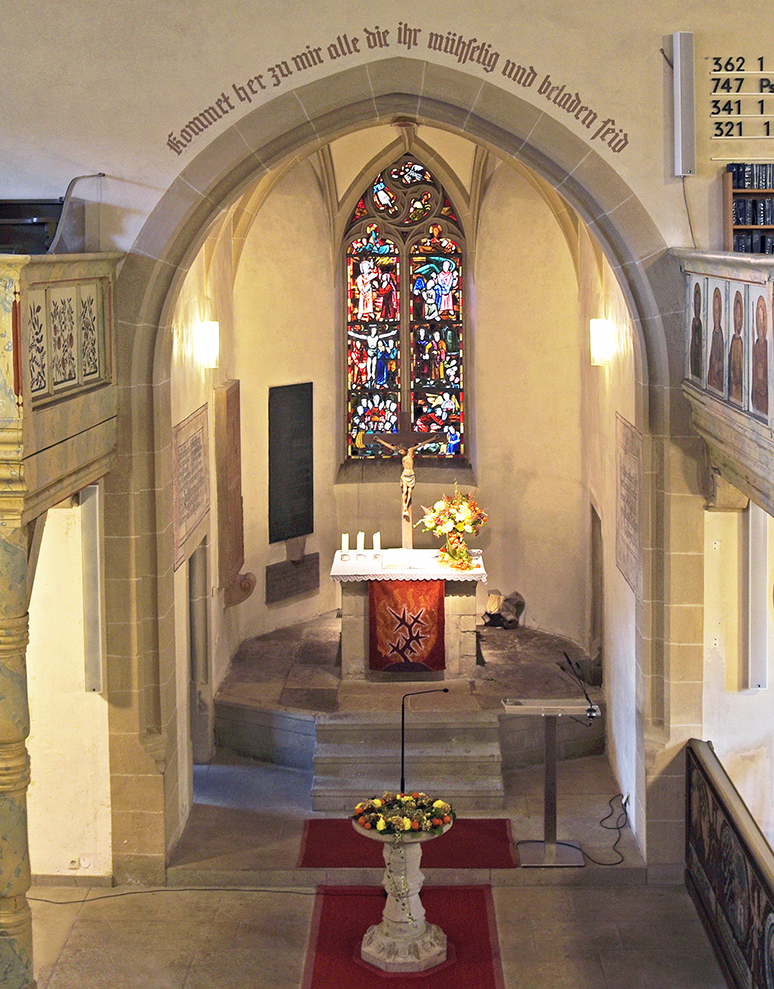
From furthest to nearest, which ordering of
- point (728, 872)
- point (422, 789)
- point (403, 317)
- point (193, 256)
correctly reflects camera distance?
1. point (403, 317)
2. point (422, 789)
3. point (193, 256)
4. point (728, 872)

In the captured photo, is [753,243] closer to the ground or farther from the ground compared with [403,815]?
farther from the ground

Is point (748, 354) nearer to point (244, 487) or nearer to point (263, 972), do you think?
point (263, 972)

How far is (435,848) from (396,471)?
5408mm

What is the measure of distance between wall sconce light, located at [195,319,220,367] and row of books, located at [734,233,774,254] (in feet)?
13.6

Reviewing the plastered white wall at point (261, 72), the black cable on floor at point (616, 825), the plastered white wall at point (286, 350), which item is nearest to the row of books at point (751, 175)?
the plastered white wall at point (261, 72)

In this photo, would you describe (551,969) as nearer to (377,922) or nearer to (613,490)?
(377,922)

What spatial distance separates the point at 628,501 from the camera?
31.7 ft

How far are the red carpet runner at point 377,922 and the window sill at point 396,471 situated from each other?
5619mm

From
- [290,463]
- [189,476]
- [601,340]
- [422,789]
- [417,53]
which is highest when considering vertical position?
[417,53]

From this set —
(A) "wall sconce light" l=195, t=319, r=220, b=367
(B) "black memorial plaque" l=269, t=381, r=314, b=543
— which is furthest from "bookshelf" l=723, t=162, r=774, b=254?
(B) "black memorial plaque" l=269, t=381, r=314, b=543

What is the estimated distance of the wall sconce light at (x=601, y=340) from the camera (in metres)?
10.7

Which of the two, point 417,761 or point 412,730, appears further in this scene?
point 412,730

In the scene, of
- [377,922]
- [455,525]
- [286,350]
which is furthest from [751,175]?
[286,350]

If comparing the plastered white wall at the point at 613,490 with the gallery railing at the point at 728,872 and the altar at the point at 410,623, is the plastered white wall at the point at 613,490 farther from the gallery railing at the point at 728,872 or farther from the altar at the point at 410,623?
the altar at the point at 410,623
